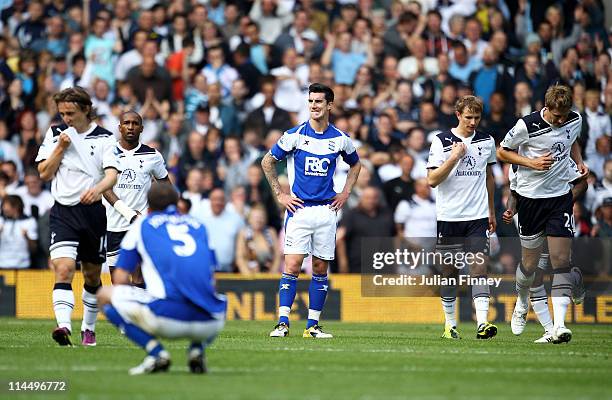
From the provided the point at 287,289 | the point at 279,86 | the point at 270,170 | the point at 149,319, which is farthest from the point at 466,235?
the point at 279,86

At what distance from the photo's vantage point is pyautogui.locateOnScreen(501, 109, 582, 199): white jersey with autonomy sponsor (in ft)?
48.5

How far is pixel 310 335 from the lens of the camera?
15.2 meters

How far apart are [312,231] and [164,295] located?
5.48 meters

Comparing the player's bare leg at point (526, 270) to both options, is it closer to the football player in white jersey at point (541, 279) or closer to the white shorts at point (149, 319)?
the football player in white jersey at point (541, 279)

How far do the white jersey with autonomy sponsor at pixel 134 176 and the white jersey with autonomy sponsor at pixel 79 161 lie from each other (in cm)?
168

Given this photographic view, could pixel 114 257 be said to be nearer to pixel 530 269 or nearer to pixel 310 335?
pixel 310 335

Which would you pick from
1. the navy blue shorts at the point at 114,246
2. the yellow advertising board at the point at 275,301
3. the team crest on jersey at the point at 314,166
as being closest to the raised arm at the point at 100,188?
the navy blue shorts at the point at 114,246

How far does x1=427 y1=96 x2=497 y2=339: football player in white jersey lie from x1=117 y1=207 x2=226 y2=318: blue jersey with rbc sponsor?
546 cm

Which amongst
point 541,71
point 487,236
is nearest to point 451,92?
point 541,71

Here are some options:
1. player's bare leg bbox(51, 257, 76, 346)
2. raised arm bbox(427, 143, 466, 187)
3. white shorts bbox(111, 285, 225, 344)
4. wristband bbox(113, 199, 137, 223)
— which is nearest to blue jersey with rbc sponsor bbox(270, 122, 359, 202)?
raised arm bbox(427, 143, 466, 187)

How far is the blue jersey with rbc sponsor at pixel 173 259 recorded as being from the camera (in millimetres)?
10078

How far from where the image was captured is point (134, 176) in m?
15.4

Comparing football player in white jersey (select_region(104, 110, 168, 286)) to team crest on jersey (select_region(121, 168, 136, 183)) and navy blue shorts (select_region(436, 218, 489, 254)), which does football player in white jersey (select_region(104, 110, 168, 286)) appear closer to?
team crest on jersey (select_region(121, 168, 136, 183))

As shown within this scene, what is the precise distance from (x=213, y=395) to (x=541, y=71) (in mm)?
15812
